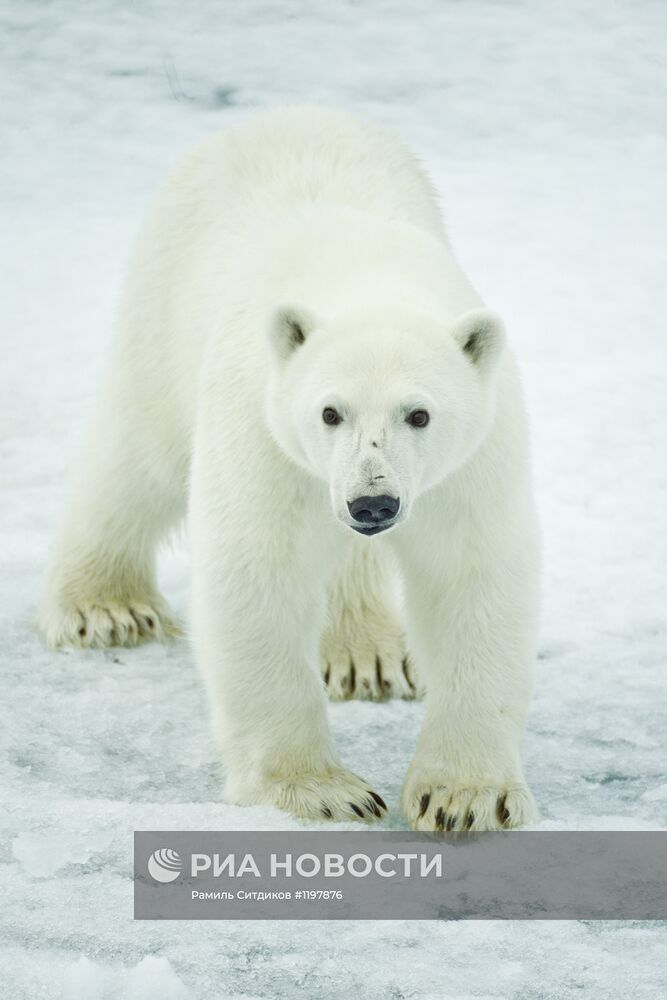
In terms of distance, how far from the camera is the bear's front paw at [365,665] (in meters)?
5.66

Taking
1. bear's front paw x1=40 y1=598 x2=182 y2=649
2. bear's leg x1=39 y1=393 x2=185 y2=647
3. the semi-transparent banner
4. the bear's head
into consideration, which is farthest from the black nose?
bear's front paw x1=40 y1=598 x2=182 y2=649

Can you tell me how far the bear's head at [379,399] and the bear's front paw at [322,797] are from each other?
97 cm

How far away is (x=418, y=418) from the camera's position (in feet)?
12.9

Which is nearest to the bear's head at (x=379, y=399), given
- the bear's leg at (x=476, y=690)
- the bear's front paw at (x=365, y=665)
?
the bear's leg at (x=476, y=690)

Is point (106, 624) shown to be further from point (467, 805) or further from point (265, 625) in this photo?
point (467, 805)

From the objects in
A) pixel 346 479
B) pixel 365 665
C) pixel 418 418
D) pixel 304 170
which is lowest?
pixel 365 665

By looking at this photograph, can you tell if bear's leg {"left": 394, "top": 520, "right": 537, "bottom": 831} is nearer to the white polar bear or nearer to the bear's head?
the white polar bear

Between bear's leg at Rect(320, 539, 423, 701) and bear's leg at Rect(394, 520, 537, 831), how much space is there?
1061 millimetres

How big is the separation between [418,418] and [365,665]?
1.94 meters

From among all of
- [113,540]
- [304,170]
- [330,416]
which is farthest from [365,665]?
[330,416]

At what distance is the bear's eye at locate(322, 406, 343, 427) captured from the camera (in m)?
3.94

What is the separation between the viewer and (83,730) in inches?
203

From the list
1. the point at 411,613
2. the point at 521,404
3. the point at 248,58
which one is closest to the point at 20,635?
the point at 411,613

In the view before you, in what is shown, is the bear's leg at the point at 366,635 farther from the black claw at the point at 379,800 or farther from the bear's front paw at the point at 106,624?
the black claw at the point at 379,800
